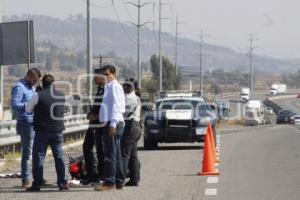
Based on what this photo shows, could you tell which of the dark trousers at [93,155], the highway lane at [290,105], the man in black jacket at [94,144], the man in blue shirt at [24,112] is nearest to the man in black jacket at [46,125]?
the man in blue shirt at [24,112]

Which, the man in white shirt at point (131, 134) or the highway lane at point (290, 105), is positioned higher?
the man in white shirt at point (131, 134)

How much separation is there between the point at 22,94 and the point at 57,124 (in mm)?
925

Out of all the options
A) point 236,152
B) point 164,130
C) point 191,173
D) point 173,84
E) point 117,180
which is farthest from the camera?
point 173,84

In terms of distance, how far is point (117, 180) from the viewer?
14414mm

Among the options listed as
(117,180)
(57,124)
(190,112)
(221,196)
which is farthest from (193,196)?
(190,112)

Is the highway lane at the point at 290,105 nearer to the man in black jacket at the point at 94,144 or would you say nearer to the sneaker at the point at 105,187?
the man in black jacket at the point at 94,144

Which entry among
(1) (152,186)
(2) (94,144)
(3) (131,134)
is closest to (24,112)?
(2) (94,144)

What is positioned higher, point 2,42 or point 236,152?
point 2,42

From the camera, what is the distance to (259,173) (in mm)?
17188

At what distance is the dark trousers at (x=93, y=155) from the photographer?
14930mm

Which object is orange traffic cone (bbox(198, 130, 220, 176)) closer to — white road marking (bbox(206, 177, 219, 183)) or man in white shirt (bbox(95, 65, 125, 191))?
white road marking (bbox(206, 177, 219, 183))

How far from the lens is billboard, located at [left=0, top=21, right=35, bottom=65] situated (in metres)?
24.7

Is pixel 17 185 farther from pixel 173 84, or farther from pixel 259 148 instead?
pixel 173 84

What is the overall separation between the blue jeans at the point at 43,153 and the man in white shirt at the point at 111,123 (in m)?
0.65
